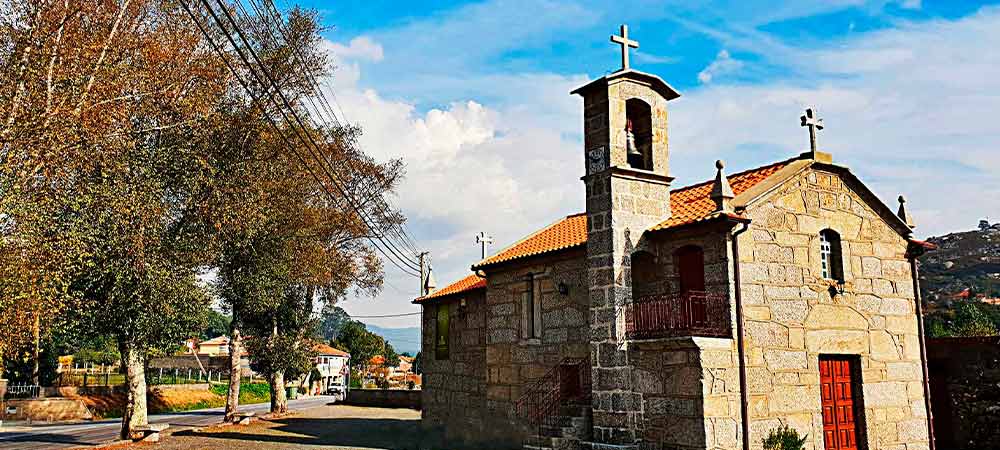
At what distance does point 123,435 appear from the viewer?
21.9 metres

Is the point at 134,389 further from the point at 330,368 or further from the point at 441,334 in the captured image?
the point at 330,368

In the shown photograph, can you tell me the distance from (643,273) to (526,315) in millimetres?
4041

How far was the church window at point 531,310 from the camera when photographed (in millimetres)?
17578

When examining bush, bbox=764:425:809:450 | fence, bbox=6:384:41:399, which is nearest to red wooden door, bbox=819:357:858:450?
bush, bbox=764:425:809:450

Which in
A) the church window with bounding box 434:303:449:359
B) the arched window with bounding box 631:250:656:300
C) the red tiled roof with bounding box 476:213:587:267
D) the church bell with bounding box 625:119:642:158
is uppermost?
the church bell with bounding box 625:119:642:158

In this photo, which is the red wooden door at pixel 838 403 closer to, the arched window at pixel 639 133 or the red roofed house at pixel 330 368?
the arched window at pixel 639 133

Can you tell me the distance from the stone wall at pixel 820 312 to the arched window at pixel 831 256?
0.12 meters

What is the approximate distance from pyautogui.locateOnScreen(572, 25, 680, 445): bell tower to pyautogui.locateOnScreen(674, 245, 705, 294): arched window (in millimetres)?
882

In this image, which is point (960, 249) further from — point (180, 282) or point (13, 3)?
point (13, 3)

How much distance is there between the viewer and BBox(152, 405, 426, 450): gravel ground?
66.9ft

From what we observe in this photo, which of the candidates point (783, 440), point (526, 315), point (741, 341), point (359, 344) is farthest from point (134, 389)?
point (359, 344)

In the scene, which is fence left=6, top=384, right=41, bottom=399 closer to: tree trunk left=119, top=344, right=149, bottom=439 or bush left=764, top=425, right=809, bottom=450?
tree trunk left=119, top=344, right=149, bottom=439

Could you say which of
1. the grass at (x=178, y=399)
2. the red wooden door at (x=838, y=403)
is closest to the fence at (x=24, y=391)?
the grass at (x=178, y=399)

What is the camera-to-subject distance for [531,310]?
17.9m
